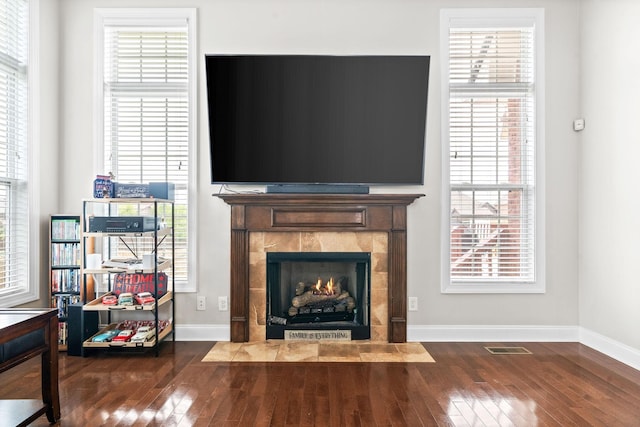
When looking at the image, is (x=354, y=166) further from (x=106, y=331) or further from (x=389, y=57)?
(x=106, y=331)

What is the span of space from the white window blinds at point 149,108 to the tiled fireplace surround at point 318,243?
0.56 metres

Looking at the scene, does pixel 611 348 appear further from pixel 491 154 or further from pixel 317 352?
pixel 317 352

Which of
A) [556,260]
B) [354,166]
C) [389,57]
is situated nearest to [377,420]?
[354,166]

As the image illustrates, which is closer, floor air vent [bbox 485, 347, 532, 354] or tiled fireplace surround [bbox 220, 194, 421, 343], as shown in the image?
floor air vent [bbox 485, 347, 532, 354]

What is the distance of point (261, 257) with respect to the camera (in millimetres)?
3660

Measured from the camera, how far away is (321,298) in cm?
379

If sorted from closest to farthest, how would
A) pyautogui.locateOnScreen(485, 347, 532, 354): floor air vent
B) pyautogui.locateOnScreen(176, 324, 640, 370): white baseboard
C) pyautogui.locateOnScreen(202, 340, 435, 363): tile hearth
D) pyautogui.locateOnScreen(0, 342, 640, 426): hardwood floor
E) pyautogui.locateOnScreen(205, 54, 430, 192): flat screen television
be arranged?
pyautogui.locateOnScreen(0, 342, 640, 426): hardwood floor
pyautogui.locateOnScreen(202, 340, 435, 363): tile hearth
pyautogui.locateOnScreen(485, 347, 532, 354): floor air vent
pyautogui.locateOnScreen(205, 54, 430, 192): flat screen television
pyautogui.locateOnScreen(176, 324, 640, 370): white baseboard

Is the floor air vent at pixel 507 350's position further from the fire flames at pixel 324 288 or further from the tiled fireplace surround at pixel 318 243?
the fire flames at pixel 324 288

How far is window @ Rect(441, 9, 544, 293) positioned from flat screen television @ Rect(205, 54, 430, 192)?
0.45m

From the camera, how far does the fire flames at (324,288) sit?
12.5 ft

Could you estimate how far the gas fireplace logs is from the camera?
3771mm

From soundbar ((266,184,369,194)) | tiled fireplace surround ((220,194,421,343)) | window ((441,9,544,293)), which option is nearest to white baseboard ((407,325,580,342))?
tiled fireplace surround ((220,194,421,343))

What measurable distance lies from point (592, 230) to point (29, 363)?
448cm

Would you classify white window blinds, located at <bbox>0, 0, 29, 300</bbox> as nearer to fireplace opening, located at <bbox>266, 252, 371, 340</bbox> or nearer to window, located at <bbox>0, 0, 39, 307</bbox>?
window, located at <bbox>0, 0, 39, 307</bbox>
